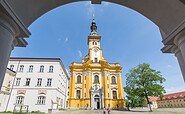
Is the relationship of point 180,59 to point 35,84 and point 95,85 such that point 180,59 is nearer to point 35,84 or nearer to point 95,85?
point 35,84

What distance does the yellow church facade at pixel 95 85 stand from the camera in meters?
29.8

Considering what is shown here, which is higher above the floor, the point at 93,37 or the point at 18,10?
the point at 93,37

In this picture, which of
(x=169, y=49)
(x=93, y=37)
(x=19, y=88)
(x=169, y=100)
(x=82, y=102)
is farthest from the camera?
(x=169, y=100)

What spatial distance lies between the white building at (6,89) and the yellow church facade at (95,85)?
1376cm

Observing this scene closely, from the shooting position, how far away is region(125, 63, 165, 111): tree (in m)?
24.2

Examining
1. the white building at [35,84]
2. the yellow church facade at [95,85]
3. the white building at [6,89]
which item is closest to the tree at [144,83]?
the yellow church facade at [95,85]

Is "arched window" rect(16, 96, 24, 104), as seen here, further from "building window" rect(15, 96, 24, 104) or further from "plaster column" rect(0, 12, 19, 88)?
"plaster column" rect(0, 12, 19, 88)

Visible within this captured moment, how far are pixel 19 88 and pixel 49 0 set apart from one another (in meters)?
23.8

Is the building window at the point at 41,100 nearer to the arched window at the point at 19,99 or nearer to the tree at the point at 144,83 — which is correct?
the arched window at the point at 19,99

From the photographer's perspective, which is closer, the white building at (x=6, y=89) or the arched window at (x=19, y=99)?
the white building at (x=6, y=89)

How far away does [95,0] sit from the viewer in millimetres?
3225

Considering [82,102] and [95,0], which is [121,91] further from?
[95,0]

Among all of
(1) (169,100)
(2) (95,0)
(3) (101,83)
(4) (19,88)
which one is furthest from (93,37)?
(1) (169,100)

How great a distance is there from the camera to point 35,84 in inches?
870
